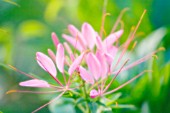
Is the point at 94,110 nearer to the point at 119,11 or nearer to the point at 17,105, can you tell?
the point at 17,105

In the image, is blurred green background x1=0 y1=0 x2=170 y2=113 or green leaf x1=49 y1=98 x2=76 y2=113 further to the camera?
blurred green background x1=0 y1=0 x2=170 y2=113

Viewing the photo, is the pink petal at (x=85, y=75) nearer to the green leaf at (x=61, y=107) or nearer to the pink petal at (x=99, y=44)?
the pink petal at (x=99, y=44)

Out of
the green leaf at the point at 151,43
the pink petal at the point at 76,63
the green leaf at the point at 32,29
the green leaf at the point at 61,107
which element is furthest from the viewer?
the green leaf at the point at 32,29

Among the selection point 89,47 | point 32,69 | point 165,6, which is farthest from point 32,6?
point 89,47

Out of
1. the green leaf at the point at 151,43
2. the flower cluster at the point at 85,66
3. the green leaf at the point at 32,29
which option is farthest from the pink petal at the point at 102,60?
the green leaf at the point at 32,29

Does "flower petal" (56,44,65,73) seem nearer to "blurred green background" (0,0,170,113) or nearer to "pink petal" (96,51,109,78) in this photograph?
"pink petal" (96,51,109,78)

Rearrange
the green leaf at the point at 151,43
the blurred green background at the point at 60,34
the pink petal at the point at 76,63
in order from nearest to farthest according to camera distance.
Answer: the pink petal at the point at 76,63 → the blurred green background at the point at 60,34 → the green leaf at the point at 151,43

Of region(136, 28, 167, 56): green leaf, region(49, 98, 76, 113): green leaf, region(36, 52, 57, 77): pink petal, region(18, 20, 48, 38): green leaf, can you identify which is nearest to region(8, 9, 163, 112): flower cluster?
region(36, 52, 57, 77): pink petal
